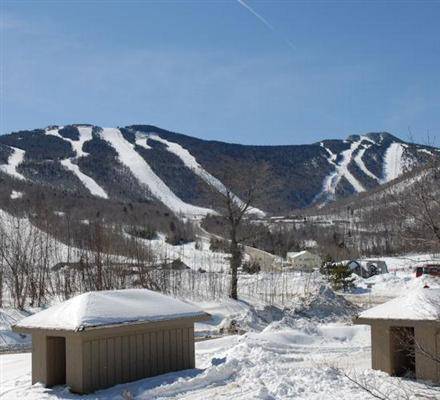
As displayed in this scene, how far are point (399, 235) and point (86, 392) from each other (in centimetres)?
622

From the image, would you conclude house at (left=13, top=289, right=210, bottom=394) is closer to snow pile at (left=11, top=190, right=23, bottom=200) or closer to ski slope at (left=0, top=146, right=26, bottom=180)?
snow pile at (left=11, top=190, right=23, bottom=200)

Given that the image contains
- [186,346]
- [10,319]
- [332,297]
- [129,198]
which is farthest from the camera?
[129,198]

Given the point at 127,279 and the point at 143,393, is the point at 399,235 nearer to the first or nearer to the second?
the point at 143,393

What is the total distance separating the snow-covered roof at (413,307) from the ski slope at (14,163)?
434ft

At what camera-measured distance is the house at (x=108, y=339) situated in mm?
11812

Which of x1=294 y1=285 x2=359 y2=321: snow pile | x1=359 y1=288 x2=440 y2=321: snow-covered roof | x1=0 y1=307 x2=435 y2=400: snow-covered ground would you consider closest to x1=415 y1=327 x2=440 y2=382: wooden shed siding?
x1=359 y1=288 x2=440 y2=321: snow-covered roof

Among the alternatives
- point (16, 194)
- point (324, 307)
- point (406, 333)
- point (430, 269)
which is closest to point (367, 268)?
point (324, 307)

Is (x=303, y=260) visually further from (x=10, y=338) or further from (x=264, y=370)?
(x=264, y=370)

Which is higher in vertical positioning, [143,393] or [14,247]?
[14,247]

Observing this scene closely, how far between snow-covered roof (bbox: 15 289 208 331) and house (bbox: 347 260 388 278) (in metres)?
41.0

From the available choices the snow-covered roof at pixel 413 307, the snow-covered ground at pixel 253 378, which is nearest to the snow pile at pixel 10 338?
the snow-covered ground at pixel 253 378

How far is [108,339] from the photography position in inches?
479

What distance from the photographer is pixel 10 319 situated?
22.5 meters

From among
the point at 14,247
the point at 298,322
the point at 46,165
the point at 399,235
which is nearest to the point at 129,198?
the point at 46,165
